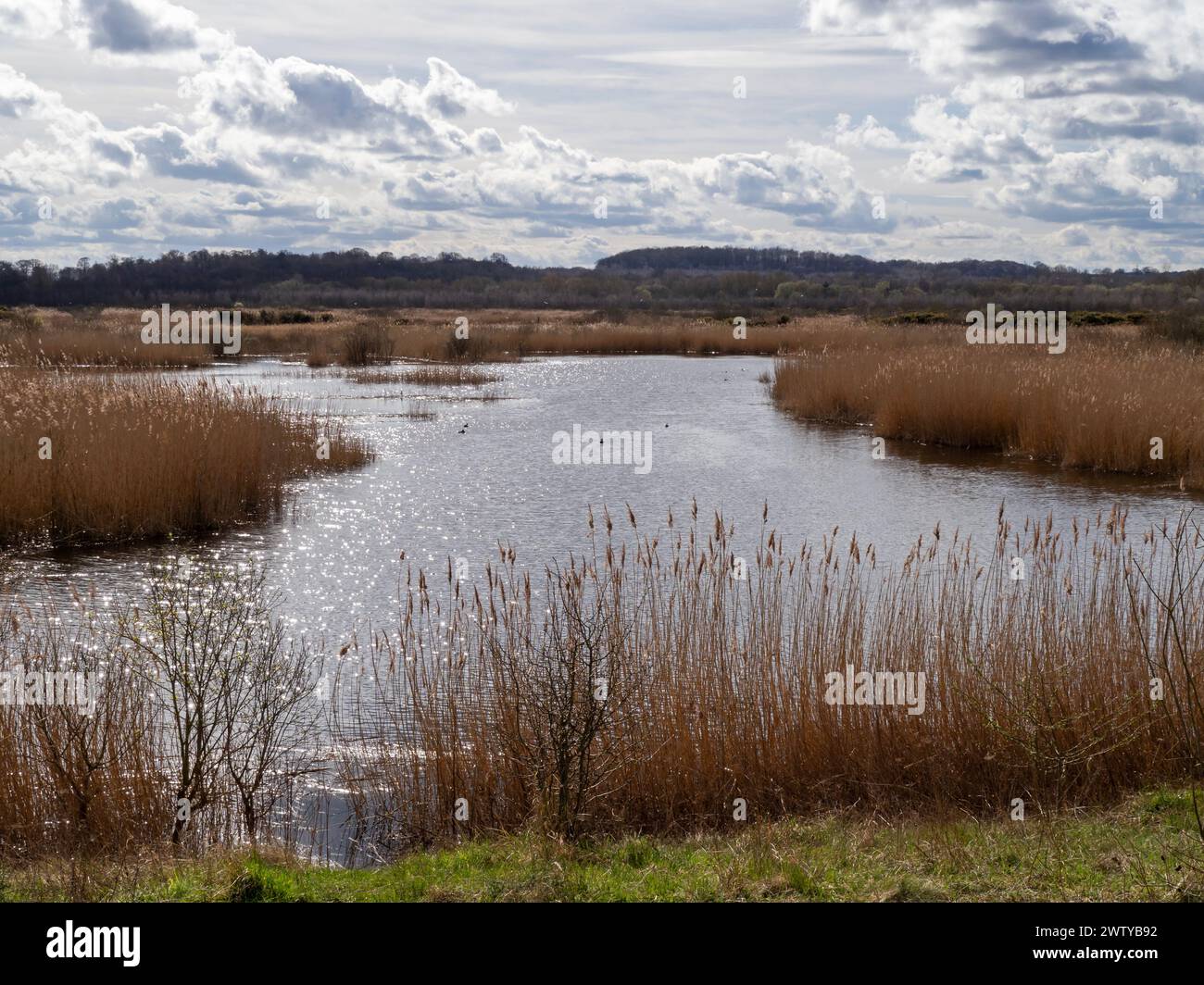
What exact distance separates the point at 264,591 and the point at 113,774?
526 centimetres

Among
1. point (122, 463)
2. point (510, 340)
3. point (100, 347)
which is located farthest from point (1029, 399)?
point (510, 340)

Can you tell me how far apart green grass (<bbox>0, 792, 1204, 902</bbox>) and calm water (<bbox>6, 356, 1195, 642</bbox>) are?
16.1ft

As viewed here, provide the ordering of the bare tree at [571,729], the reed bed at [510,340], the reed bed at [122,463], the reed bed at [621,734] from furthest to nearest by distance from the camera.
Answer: the reed bed at [510,340] → the reed bed at [122,463] → the reed bed at [621,734] → the bare tree at [571,729]

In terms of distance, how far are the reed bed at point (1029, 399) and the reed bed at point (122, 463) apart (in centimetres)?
1242

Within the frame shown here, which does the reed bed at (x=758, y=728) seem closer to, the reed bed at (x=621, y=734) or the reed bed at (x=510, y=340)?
the reed bed at (x=621, y=734)

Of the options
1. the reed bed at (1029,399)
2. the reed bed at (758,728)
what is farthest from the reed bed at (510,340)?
the reed bed at (758,728)

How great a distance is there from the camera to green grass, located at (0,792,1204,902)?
4.76 m

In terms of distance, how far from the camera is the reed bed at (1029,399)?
18.4 m

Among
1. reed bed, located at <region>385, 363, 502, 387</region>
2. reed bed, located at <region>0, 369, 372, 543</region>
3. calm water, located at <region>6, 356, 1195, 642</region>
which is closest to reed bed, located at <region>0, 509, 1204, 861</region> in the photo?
calm water, located at <region>6, 356, 1195, 642</region>

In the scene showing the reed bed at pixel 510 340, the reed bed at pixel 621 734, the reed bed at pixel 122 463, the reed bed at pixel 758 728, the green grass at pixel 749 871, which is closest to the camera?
the green grass at pixel 749 871

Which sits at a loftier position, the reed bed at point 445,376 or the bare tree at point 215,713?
the reed bed at point 445,376

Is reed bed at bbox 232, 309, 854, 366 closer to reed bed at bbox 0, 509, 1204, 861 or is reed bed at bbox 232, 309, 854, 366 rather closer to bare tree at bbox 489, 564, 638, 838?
reed bed at bbox 0, 509, 1204, 861

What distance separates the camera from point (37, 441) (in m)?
14.1
